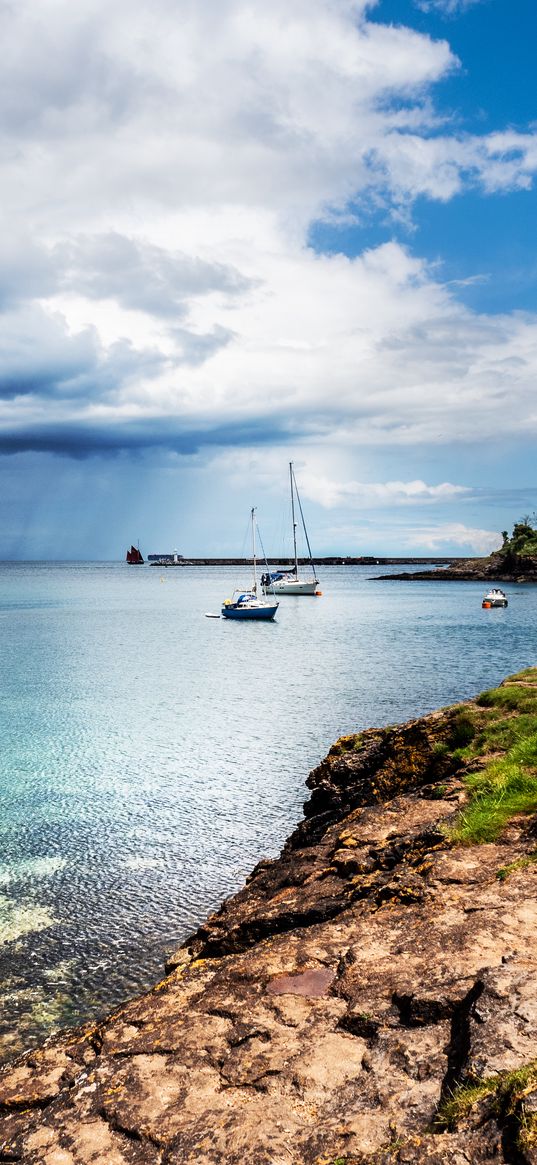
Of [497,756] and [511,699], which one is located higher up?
[511,699]

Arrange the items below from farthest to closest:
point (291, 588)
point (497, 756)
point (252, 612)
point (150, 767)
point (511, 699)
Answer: point (291, 588) → point (252, 612) → point (150, 767) → point (511, 699) → point (497, 756)

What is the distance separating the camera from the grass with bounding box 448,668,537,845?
1052cm

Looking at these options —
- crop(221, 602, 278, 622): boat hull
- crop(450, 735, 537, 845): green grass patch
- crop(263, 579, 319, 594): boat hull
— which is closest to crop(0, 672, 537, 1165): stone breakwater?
crop(450, 735, 537, 845): green grass patch

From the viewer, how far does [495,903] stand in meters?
7.95

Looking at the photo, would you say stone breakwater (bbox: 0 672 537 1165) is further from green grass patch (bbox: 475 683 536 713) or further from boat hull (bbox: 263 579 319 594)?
boat hull (bbox: 263 579 319 594)

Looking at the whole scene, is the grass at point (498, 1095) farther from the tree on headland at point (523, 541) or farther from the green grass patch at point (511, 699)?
the tree on headland at point (523, 541)

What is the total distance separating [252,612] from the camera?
313ft

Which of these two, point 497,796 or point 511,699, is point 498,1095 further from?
point 511,699

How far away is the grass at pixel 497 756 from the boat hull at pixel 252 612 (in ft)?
252

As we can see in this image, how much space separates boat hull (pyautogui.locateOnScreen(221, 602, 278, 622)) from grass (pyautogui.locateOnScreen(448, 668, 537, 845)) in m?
76.7

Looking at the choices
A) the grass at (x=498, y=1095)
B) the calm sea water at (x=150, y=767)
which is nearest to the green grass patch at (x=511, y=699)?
the calm sea water at (x=150, y=767)

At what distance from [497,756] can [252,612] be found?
3233 inches

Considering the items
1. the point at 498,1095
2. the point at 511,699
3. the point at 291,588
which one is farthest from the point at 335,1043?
the point at 291,588

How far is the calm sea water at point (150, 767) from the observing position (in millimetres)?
14805
